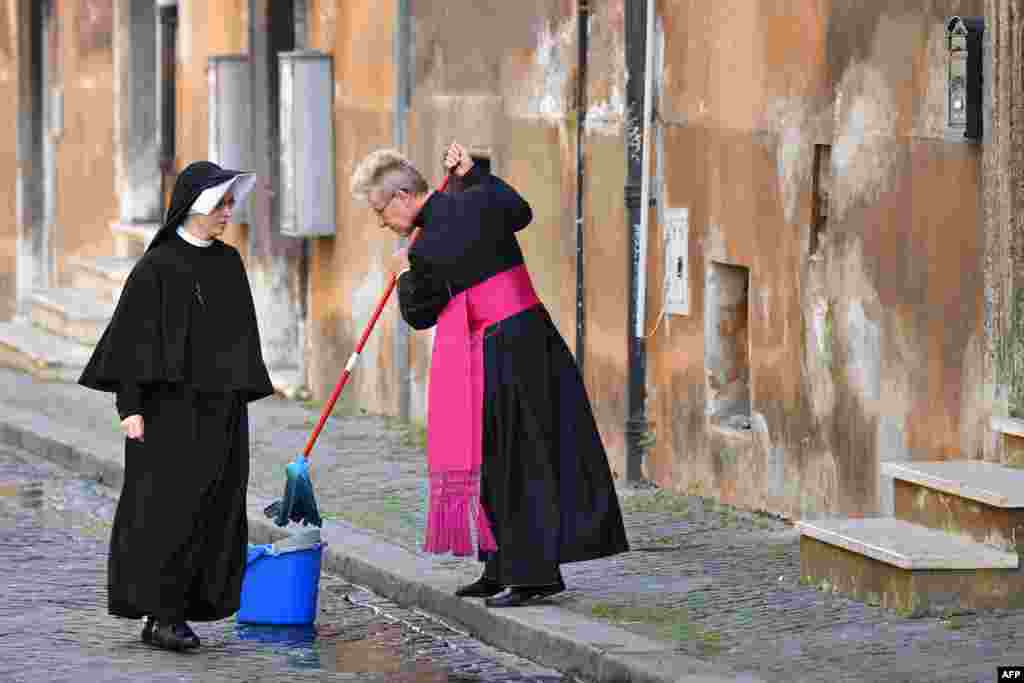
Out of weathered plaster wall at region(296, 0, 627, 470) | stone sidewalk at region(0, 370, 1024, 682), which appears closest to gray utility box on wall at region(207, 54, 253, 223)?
weathered plaster wall at region(296, 0, 627, 470)

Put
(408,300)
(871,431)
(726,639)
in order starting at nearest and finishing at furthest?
(726,639) < (408,300) < (871,431)

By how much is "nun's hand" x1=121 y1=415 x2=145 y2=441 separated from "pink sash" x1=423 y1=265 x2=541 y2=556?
1.02 m

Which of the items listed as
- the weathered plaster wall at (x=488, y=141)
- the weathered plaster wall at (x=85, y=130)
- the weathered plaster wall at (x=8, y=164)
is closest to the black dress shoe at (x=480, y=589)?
the weathered plaster wall at (x=488, y=141)

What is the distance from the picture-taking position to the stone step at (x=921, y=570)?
944 cm

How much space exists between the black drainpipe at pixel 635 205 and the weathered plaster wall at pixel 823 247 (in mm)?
92

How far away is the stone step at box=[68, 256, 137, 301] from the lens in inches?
868

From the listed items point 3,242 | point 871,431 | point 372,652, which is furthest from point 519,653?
point 3,242

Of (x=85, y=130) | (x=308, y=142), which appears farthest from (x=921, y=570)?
(x=85, y=130)

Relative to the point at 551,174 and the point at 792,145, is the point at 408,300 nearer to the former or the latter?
the point at 792,145

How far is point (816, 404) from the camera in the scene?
38.1 ft

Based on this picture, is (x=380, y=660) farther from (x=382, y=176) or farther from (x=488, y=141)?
(x=488, y=141)

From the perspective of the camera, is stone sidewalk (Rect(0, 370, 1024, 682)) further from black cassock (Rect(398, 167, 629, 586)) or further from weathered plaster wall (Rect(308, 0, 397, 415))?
weathered plaster wall (Rect(308, 0, 397, 415))

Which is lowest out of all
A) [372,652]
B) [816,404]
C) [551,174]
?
[372,652]

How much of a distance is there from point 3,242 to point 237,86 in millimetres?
8382
